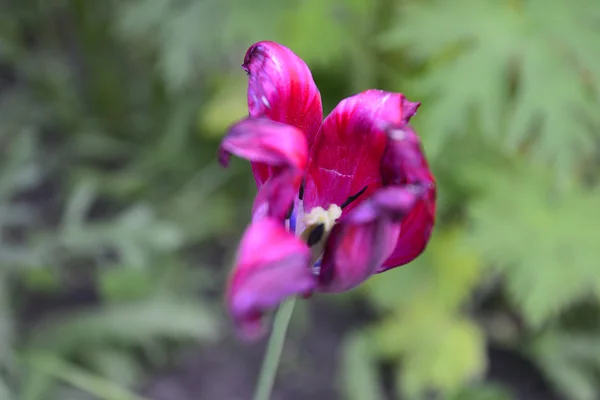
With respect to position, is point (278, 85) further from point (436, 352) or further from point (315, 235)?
point (436, 352)

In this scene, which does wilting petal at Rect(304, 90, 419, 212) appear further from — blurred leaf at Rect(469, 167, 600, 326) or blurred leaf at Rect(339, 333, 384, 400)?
blurred leaf at Rect(339, 333, 384, 400)

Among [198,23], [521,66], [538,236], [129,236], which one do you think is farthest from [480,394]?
[198,23]

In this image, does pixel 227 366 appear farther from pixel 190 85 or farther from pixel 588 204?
pixel 588 204

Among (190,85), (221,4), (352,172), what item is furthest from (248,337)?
(190,85)

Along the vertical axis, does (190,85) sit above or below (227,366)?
above

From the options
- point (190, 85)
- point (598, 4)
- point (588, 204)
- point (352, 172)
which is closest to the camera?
point (352, 172)

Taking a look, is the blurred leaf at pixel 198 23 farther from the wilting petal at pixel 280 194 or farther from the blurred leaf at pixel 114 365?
the wilting petal at pixel 280 194
